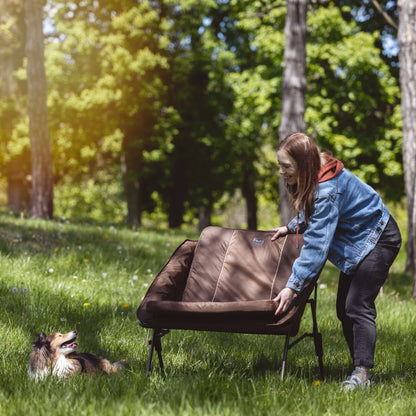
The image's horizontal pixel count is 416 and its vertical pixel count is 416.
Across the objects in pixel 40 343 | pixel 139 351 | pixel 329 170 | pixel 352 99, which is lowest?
pixel 139 351

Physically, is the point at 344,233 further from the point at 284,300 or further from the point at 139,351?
the point at 139,351

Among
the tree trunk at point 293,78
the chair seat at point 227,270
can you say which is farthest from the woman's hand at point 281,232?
the tree trunk at point 293,78

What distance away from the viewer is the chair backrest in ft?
13.4

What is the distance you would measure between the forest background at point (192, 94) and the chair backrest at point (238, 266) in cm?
1394

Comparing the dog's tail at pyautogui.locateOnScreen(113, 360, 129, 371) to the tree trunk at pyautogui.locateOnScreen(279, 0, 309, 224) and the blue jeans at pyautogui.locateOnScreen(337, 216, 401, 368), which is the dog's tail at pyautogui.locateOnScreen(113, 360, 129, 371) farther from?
the tree trunk at pyautogui.locateOnScreen(279, 0, 309, 224)

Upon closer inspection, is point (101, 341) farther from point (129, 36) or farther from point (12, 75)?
point (12, 75)

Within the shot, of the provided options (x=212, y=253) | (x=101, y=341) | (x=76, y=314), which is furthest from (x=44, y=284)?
(x=212, y=253)

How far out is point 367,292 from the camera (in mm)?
3465

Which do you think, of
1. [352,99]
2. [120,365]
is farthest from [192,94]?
[120,365]

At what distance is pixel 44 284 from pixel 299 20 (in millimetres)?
7492

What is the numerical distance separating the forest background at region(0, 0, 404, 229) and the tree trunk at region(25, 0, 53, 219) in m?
6.82

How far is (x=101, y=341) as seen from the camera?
14.8 feet

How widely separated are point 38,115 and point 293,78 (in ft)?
19.7

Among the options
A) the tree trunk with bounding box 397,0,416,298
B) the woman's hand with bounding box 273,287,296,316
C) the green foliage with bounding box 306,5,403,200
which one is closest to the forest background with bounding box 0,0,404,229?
the green foliage with bounding box 306,5,403,200
